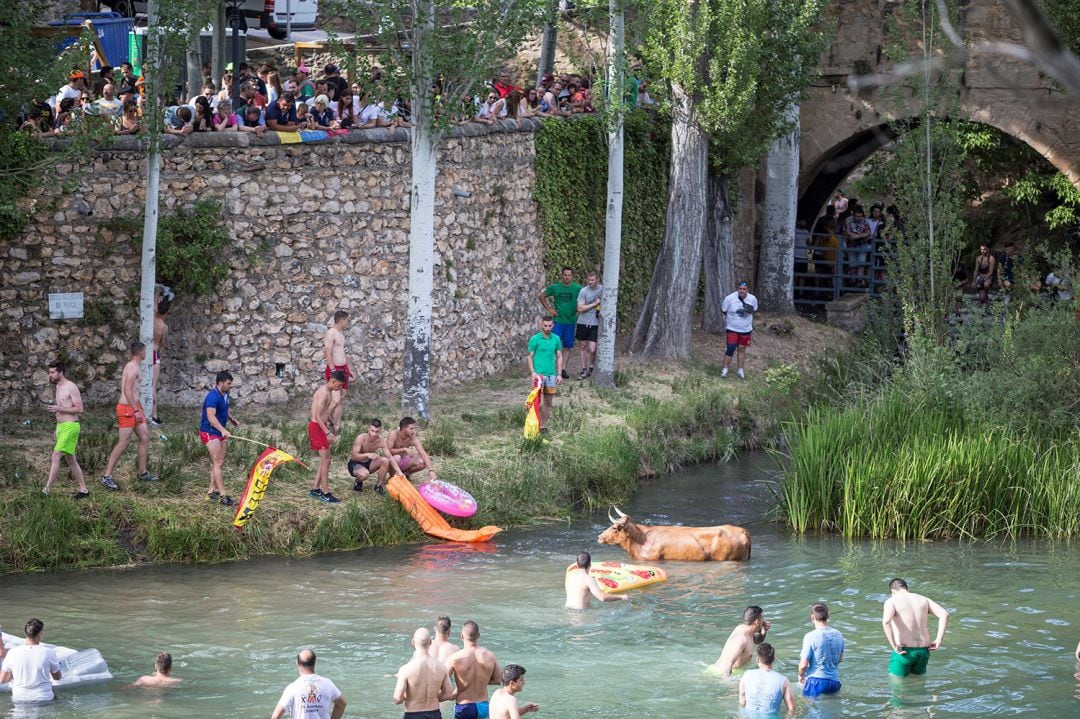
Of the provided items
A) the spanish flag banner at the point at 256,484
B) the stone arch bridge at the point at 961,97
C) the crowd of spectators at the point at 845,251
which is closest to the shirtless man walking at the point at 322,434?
the spanish flag banner at the point at 256,484

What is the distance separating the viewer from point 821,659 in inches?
445

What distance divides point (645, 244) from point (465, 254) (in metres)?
5.99

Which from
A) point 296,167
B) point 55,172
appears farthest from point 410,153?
point 55,172

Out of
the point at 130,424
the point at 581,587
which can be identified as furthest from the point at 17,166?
the point at 581,587

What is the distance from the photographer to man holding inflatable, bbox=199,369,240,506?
15867mm

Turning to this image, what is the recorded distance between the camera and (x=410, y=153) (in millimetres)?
21109

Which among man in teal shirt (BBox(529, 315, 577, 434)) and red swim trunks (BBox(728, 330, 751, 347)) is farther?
red swim trunks (BBox(728, 330, 751, 347))

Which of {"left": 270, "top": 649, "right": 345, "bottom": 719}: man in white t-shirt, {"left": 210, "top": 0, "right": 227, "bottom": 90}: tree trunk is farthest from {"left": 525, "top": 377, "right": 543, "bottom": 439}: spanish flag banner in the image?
{"left": 270, "top": 649, "right": 345, "bottom": 719}: man in white t-shirt

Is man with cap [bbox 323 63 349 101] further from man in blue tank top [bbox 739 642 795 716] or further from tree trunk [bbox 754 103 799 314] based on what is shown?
man in blue tank top [bbox 739 642 795 716]

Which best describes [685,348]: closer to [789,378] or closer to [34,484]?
[789,378]

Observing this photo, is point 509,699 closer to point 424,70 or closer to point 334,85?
point 424,70

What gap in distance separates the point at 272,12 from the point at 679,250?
809cm

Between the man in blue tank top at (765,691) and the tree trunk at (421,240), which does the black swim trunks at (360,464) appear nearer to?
the tree trunk at (421,240)

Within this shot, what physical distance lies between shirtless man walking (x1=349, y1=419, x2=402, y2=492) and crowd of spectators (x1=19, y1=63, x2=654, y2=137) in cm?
455
